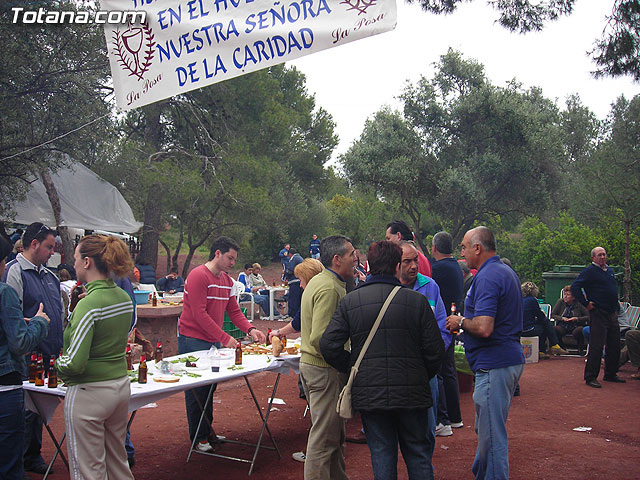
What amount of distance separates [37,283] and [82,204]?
50.0ft

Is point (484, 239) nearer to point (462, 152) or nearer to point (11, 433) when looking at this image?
point (11, 433)

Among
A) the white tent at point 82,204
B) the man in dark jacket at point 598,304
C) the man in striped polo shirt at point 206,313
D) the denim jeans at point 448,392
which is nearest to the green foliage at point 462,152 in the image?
the white tent at point 82,204

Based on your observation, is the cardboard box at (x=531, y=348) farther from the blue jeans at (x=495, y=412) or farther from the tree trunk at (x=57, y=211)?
the tree trunk at (x=57, y=211)

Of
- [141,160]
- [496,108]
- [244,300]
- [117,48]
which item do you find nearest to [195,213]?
[141,160]

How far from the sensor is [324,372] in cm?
413

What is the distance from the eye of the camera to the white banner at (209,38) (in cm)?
308

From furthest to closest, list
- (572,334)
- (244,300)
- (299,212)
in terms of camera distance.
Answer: (299,212)
(244,300)
(572,334)

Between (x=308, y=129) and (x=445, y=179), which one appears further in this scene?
(x=308, y=129)

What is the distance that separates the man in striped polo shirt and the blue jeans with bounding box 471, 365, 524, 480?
229 cm

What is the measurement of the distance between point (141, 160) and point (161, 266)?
1975cm

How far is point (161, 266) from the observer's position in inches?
1505

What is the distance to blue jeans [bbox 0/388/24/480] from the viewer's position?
3.49 meters

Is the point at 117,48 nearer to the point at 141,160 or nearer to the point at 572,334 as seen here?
the point at 572,334

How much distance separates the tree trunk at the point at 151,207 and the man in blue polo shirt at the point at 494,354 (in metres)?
17.5
